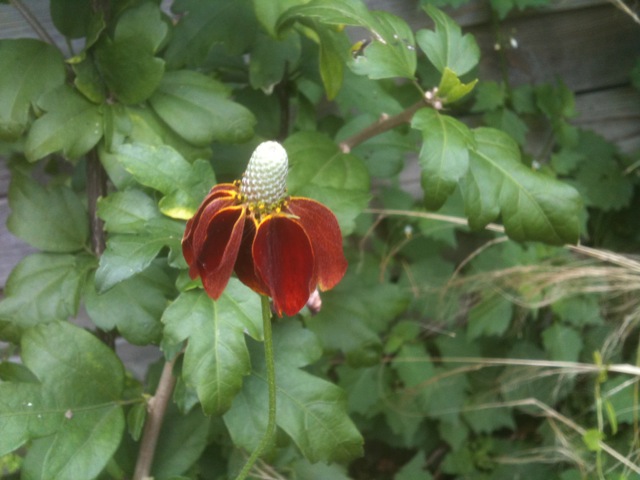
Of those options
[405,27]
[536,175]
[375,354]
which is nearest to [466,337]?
[375,354]

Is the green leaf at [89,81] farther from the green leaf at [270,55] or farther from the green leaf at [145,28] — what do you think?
the green leaf at [270,55]

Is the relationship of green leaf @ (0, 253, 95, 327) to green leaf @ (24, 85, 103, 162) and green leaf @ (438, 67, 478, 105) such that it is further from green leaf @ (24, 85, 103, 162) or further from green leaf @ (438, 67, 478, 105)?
green leaf @ (438, 67, 478, 105)

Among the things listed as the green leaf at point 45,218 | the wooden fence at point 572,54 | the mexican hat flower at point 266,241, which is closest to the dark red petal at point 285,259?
the mexican hat flower at point 266,241

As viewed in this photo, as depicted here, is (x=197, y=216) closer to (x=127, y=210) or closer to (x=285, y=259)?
(x=285, y=259)

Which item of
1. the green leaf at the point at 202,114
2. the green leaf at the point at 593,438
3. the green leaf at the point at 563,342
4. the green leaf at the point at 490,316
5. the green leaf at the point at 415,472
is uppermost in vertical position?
the green leaf at the point at 202,114

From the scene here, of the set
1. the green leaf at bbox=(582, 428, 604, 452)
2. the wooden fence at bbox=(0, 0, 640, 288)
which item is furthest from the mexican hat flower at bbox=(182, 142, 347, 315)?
the wooden fence at bbox=(0, 0, 640, 288)
